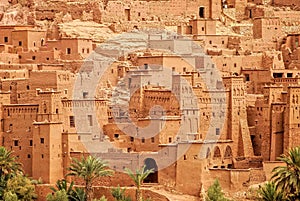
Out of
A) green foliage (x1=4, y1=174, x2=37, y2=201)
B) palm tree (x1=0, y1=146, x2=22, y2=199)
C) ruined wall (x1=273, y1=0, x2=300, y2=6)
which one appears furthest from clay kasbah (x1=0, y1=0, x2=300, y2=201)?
ruined wall (x1=273, y1=0, x2=300, y2=6)

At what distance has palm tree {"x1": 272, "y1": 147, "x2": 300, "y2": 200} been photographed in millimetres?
50250

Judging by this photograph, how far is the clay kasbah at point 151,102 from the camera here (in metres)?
55.1

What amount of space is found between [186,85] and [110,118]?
3.42 meters

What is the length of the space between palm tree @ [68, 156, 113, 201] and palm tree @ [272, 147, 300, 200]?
6.58 meters

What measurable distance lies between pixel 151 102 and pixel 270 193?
9056 millimetres

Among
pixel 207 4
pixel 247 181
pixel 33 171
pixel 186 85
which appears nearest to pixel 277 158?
pixel 247 181

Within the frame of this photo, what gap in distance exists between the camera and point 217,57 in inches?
2418

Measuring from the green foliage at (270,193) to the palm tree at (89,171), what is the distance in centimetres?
626

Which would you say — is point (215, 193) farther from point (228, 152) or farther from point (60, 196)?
point (60, 196)

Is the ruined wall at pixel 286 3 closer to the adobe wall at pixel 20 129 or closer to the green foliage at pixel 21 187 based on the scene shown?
the adobe wall at pixel 20 129

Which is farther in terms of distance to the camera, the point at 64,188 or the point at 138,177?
the point at 64,188

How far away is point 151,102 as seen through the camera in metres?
57.9

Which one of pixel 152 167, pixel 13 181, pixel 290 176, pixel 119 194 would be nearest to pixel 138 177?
pixel 119 194

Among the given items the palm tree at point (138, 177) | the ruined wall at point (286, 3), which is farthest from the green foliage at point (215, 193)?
the ruined wall at point (286, 3)
